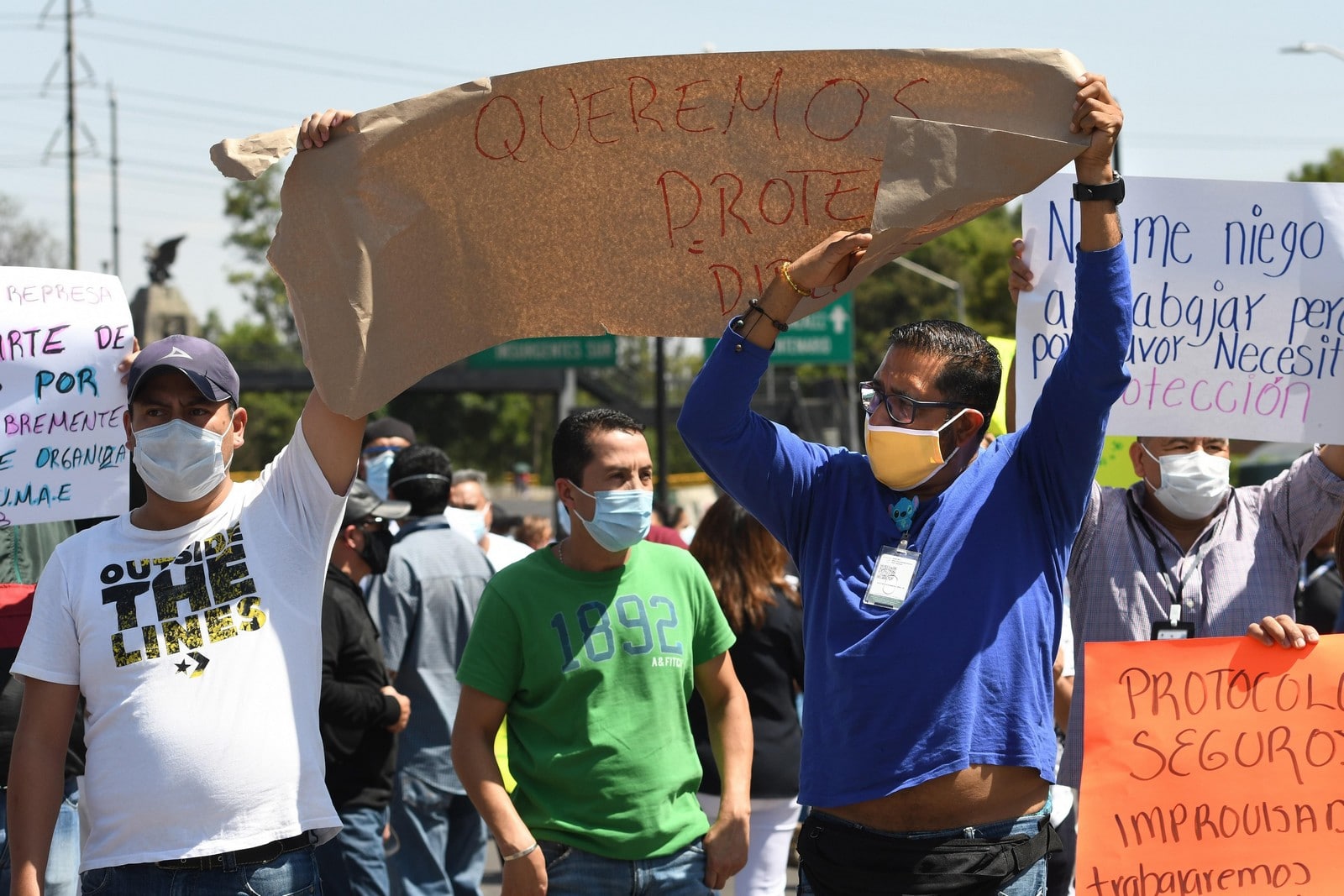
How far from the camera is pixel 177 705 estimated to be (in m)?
3.12

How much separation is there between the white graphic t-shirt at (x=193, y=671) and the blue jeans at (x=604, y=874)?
0.75 metres

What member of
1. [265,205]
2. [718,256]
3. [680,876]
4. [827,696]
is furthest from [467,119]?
[265,205]

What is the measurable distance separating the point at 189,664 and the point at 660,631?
1.32 metres

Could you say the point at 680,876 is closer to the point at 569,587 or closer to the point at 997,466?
the point at 569,587

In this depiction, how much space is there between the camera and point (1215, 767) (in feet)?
12.0

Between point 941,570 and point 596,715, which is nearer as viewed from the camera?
point 941,570

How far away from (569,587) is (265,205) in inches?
2705

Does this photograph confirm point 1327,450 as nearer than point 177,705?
No

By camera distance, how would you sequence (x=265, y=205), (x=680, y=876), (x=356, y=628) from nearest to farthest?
(x=680, y=876)
(x=356, y=628)
(x=265, y=205)

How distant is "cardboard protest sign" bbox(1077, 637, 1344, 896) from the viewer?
11.9 feet

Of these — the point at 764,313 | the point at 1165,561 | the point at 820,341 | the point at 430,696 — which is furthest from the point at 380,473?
the point at 820,341

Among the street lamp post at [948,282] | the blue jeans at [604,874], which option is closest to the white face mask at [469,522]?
the blue jeans at [604,874]

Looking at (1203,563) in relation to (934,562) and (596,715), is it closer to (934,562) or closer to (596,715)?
(934,562)

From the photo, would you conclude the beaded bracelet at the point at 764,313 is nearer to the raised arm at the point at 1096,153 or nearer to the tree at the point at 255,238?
the raised arm at the point at 1096,153
